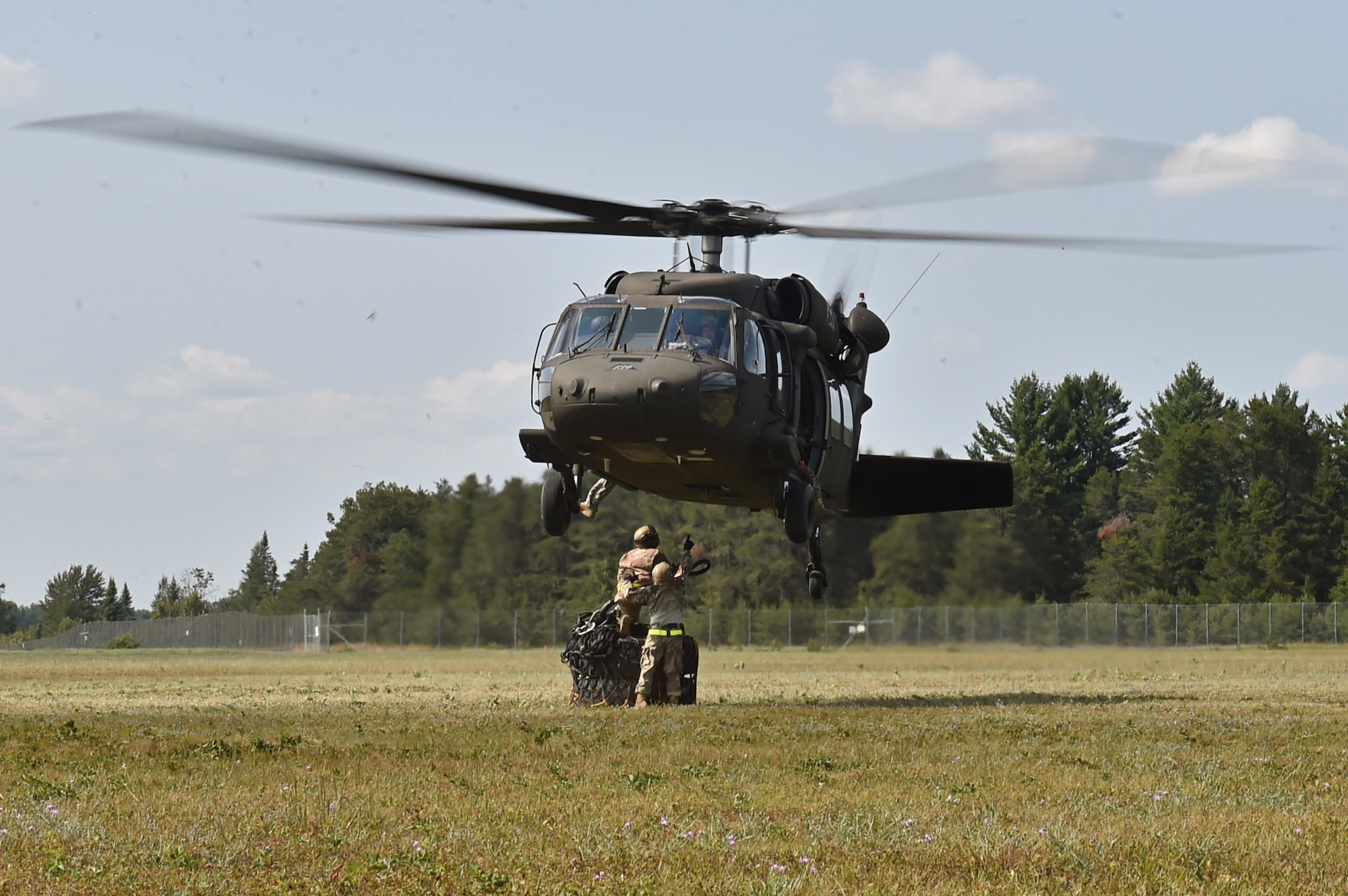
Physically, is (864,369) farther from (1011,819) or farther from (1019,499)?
(1019,499)

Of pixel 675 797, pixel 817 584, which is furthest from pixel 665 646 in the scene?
pixel 675 797

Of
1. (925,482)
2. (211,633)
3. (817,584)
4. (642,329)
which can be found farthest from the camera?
(211,633)

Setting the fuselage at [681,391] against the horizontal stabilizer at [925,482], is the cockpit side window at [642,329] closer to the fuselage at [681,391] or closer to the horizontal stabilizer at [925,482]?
the fuselage at [681,391]

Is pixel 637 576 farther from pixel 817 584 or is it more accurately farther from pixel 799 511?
pixel 817 584

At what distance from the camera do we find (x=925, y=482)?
2153cm

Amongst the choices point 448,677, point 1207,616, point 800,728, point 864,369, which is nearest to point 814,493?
point 864,369

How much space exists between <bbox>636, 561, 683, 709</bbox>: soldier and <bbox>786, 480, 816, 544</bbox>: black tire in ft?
5.80

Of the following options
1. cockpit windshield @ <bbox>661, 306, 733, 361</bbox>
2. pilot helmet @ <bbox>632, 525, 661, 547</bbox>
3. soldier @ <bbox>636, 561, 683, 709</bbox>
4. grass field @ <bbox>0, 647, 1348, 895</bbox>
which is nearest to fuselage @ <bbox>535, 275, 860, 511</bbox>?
cockpit windshield @ <bbox>661, 306, 733, 361</bbox>

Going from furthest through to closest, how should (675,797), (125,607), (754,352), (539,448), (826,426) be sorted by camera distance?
(125,607) < (826,426) < (539,448) < (754,352) < (675,797)

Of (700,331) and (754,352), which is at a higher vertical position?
(700,331)

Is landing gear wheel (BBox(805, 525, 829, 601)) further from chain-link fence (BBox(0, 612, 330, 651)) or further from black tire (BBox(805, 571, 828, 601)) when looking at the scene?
chain-link fence (BBox(0, 612, 330, 651))

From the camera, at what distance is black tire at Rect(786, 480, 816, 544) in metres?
17.3

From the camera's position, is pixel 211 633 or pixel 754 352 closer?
pixel 754 352

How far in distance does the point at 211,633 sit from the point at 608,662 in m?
68.3
